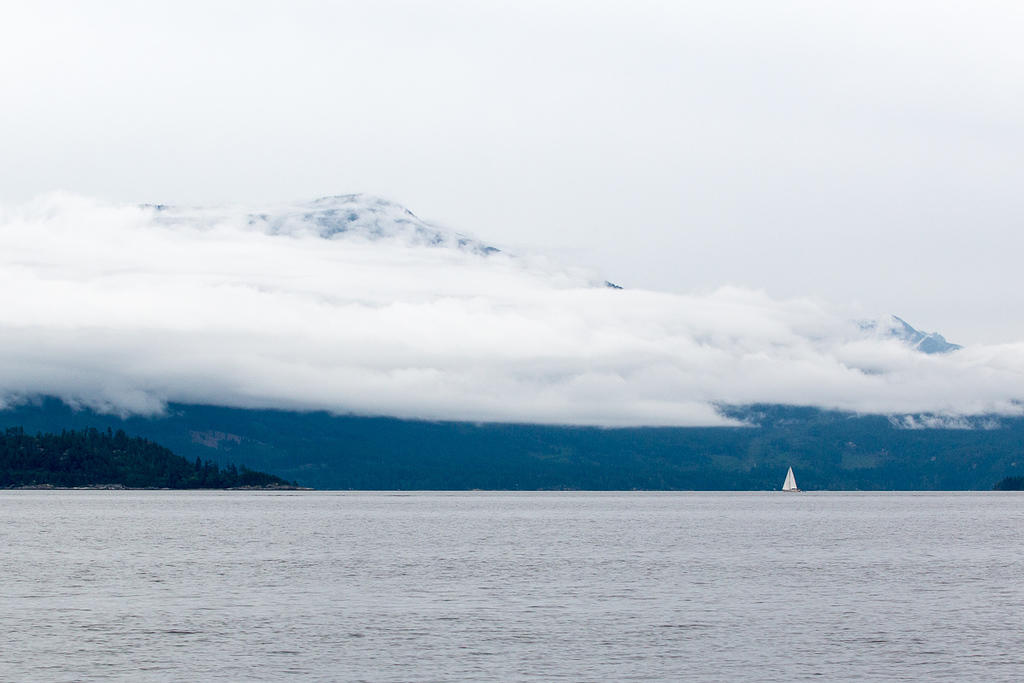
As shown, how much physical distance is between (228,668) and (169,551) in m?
92.4

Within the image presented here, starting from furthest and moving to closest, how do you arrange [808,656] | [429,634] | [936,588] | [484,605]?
1. [936,588]
2. [484,605]
3. [429,634]
4. [808,656]

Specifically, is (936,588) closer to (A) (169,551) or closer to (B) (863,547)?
(B) (863,547)

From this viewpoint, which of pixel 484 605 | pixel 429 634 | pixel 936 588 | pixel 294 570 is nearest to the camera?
pixel 429 634

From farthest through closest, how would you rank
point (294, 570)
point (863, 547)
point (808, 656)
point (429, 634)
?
point (863, 547) → point (294, 570) → point (429, 634) → point (808, 656)

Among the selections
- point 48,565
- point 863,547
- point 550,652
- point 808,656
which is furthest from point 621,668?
point 863,547

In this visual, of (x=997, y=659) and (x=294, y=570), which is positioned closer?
(x=997, y=659)

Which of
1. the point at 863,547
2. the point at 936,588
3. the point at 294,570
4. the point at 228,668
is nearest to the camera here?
the point at 228,668

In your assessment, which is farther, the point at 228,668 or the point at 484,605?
the point at 484,605

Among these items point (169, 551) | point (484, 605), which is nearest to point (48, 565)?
point (169, 551)

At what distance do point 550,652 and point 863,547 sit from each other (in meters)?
112

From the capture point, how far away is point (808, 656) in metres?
77.0

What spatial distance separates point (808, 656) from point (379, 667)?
25.8 m

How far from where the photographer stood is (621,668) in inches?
2869

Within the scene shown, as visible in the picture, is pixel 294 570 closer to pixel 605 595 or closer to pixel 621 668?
pixel 605 595
